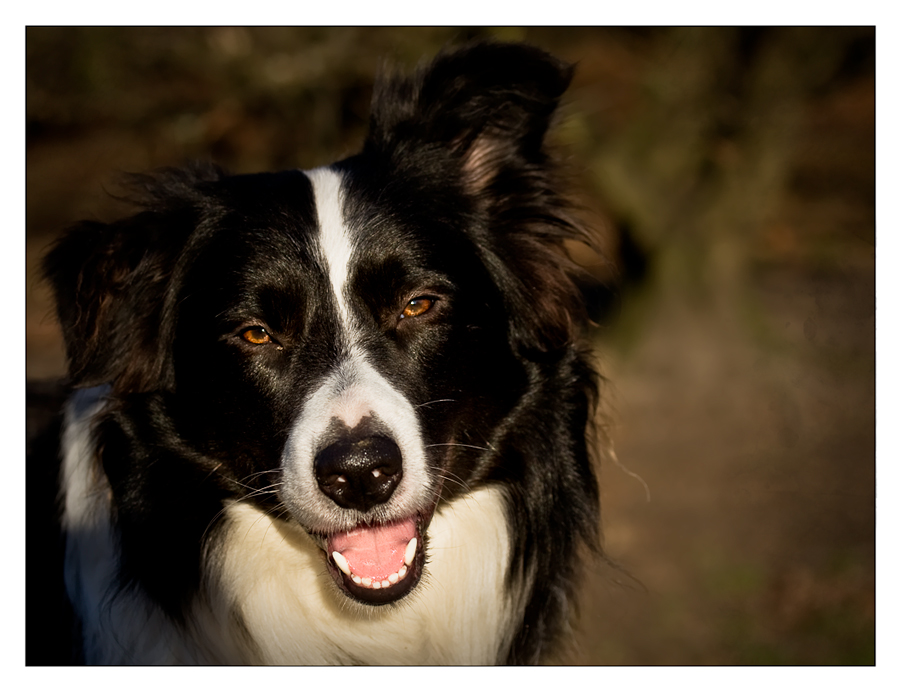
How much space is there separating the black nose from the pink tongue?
8.1 inches

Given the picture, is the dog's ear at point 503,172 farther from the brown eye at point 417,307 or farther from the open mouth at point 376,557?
the open mouth at point 376,557

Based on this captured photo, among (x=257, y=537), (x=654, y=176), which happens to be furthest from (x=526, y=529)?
(x=654, y=176)

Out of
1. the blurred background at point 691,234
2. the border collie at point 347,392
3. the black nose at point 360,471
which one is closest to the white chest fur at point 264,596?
the border collie at point 347,392

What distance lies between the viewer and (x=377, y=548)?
283cm

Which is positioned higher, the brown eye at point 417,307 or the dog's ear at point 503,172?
the dog's ear at point 503,172

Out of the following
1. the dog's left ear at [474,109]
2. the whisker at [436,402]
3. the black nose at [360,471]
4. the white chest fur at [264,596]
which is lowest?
the white chest fur at [264,596]

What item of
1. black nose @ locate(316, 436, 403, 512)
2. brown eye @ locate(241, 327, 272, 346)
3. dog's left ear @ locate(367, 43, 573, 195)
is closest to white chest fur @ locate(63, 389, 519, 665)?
black nose @ locate(316, 436, 403, 512)

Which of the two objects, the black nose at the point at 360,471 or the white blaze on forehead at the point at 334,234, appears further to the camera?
the white blaze on forehead at the point at 334,234

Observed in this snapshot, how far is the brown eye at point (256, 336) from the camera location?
2900 millimetres

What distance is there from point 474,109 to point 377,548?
5.56ft

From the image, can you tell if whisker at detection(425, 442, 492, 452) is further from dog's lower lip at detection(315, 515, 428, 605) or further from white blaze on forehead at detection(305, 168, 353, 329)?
white blaze on forehead at detection(305, 168, 353, 329)

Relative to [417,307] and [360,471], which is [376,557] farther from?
[417,307]

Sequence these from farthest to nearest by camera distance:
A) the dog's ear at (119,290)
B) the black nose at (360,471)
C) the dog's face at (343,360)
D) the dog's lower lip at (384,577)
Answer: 1. the dog's ear at (119,290)
2. the dog's lower lip at (384,577)
3. the dog's face at (343,360)
4. the black nose at (360,471)

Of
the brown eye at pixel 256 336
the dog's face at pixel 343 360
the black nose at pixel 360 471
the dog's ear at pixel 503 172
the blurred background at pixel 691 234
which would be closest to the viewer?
the black nose at pixel 360 471
